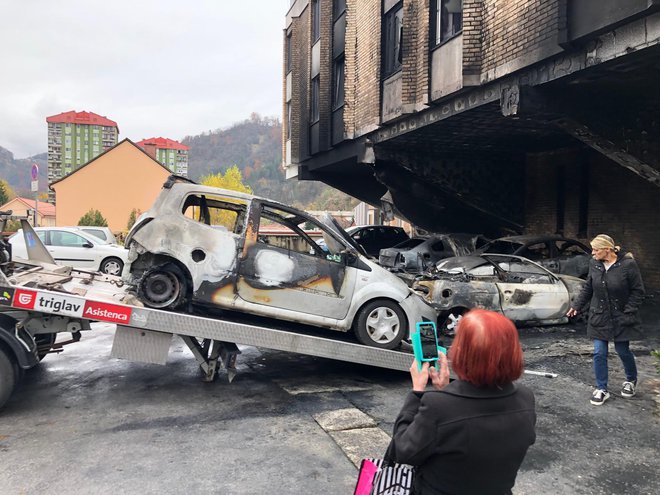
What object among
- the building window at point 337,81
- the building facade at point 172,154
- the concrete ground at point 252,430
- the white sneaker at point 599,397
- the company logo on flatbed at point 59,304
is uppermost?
the building facade at point 172,154

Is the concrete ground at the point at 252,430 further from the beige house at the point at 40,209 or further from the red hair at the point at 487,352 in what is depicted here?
the beige house at the point at 40,209

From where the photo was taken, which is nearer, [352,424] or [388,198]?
[352,424]

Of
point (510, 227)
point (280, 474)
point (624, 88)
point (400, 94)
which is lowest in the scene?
point (280, 474)

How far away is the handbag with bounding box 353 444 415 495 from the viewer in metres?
1.89

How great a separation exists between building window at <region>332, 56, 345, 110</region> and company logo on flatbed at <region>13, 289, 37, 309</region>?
1457 centimetres

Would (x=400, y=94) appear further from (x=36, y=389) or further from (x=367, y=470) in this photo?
(x=367, y=470)

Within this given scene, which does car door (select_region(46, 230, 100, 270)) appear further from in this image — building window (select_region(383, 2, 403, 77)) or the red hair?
the red hair

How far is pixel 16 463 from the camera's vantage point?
3691mm

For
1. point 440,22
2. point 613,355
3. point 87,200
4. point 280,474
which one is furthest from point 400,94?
point 87,200

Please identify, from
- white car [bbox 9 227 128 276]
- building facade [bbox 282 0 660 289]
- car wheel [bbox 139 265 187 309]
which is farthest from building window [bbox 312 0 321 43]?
car wheel [bbox 139 265 187 309]

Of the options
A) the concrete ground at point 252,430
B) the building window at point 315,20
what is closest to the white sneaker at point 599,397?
the concrete ground at point 252,430

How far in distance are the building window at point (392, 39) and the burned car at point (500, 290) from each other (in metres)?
6.72

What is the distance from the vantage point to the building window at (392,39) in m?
13.5

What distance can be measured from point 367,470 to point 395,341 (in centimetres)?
417
